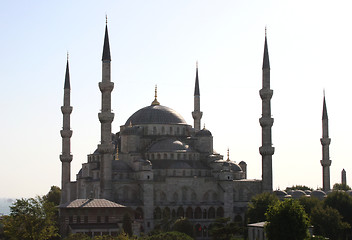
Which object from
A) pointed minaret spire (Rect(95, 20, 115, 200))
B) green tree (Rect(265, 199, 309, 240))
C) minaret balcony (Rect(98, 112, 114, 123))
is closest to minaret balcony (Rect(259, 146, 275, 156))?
pointed minaret spire (Rect(95, 20, 115, 200))

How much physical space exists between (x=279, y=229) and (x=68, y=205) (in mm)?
17172

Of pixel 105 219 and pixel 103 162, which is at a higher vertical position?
pixel 103 162

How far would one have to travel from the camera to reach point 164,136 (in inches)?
2461

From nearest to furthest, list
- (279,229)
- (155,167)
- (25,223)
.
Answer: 1. (279,229)
2. (25,223)
3. (155,167)

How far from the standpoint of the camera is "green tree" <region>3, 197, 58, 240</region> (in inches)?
1510

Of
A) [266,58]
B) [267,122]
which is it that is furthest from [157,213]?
[266,58]

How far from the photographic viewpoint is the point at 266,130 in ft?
190

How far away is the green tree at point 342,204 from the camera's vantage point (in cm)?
5072

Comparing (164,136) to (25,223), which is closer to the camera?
(25,223)

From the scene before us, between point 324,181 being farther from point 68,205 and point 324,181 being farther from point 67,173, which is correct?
point 68,205

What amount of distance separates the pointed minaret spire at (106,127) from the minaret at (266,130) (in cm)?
1231

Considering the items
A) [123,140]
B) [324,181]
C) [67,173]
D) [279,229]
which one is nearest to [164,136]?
[123,140]

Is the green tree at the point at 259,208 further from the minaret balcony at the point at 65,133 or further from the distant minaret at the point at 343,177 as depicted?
the distant minaret at the point at 343,177

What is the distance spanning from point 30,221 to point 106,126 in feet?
56.1
